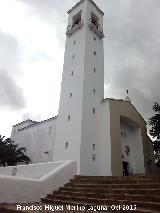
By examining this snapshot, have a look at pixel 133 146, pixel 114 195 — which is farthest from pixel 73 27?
pixel 114 195

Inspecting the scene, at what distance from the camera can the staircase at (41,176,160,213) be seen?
6219 mm

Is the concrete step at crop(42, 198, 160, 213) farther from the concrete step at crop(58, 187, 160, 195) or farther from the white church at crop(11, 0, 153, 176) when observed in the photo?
the white church at crop(11, 0, 153, 176)

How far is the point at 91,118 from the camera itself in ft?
68.9

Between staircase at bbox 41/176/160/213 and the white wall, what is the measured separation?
797 inches

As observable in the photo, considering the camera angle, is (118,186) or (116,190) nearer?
(116,190)

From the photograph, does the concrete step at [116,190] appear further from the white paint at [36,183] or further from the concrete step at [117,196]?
the white paint at [36,183]

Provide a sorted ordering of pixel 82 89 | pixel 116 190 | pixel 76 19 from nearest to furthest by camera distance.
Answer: pixel 116 190
pixel 82 89
pixel 76 19

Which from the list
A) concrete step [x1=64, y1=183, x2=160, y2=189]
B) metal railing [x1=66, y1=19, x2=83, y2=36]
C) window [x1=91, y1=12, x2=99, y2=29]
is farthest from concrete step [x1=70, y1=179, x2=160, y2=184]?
window [x1=91, y1=12, x2=99, y2=29]

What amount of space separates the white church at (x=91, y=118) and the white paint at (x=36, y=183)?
23.0 feet

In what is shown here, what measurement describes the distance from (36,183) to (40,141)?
23.8 meters

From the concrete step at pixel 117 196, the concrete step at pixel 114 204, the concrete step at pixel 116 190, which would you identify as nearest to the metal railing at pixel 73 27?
the concrete step at pixel 116 190

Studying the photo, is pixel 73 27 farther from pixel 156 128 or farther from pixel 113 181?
pixel 113 181

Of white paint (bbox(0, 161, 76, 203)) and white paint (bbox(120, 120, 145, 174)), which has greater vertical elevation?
white paint (bbox(120, 120, 145, 174))

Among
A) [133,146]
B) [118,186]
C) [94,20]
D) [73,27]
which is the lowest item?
[118,186]
